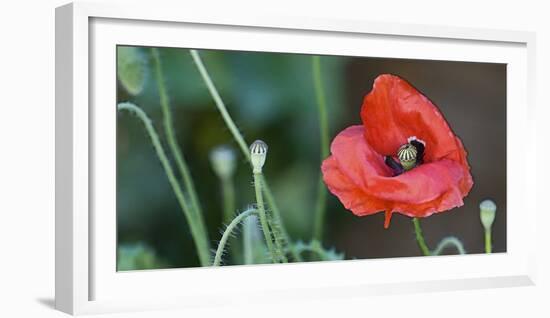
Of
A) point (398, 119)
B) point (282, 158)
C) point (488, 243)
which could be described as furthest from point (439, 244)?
point (282, 158)

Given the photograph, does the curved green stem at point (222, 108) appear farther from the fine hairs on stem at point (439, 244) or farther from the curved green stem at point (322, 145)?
the fine hairs on stem at point (439, 244)

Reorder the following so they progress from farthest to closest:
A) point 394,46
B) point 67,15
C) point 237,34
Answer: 1. point 394,46
2. point 237,34
3. point 67,15

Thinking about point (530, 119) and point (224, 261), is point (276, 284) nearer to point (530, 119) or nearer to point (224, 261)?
point (224, 261)

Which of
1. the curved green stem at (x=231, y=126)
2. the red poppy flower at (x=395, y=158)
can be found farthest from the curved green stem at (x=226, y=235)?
the red poppy flower at (x=395, y=158)

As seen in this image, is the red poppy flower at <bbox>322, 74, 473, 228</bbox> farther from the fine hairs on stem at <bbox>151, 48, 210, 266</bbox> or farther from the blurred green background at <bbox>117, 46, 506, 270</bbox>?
the fine hairs on stem at <bbox>151, 48, 210, 266</bbox>

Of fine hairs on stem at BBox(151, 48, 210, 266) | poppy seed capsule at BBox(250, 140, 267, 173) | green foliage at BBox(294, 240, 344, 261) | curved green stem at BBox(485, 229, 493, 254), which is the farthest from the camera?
curved green stem at BBox(485, 229, 493, 254)

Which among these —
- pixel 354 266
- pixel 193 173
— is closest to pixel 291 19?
pixel 193 173

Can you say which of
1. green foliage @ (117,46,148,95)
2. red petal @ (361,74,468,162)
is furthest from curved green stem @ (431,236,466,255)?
green foliage @ (117,46,148,95)
